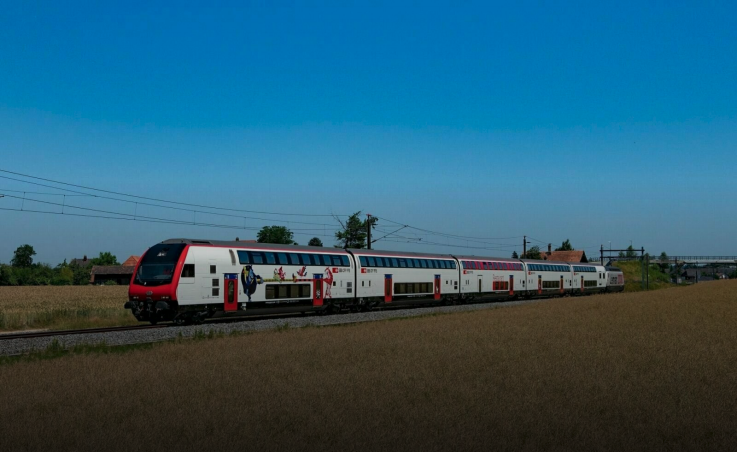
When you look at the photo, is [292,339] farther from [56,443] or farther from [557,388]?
[56,443]

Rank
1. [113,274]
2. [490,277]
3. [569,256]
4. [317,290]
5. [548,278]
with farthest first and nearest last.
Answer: [569,256], [113,274], [548,278], [490,277], [317,290]

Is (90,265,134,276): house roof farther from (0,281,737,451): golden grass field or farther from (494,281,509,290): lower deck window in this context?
(0,281,737,451): golden grass field

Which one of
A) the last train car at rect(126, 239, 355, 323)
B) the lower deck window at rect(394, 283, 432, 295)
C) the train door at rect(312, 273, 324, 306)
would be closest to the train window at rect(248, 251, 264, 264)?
the last train car at rect(126, 239, 355, 323)

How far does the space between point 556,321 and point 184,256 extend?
651 inches

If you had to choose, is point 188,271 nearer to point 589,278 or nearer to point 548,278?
point 548,278

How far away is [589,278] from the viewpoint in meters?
82.4

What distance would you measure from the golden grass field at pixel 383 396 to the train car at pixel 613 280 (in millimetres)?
71180

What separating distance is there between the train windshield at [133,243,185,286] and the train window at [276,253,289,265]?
237 inches

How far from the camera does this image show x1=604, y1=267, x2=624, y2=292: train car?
90.2 metres

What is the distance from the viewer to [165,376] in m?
14.8

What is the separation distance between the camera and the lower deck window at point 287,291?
3534 cm

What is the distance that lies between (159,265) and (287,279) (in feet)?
24.4

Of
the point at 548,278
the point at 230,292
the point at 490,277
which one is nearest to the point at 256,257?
the point at 230,292

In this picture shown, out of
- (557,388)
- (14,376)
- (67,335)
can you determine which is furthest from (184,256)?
(557,388)
